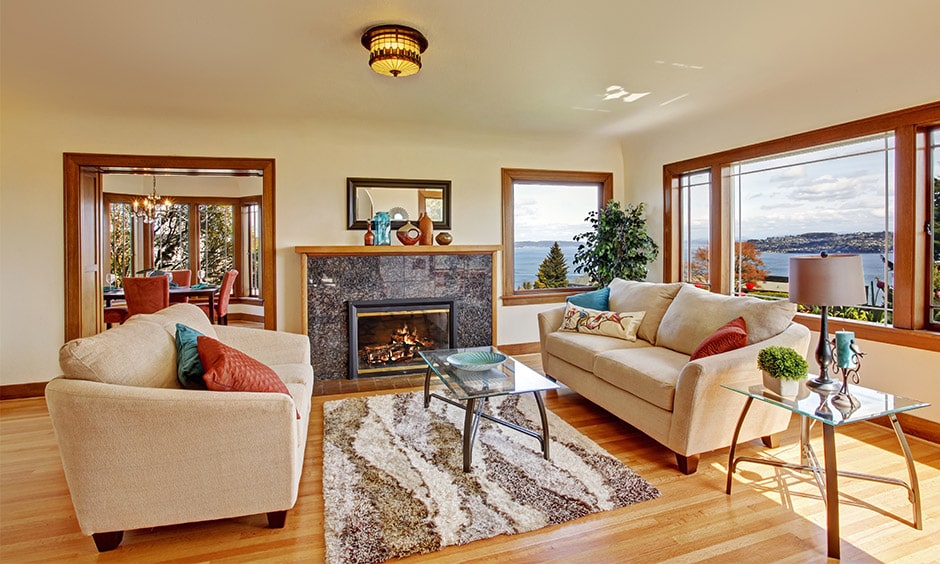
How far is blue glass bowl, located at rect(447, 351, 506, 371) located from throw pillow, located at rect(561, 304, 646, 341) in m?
1.04

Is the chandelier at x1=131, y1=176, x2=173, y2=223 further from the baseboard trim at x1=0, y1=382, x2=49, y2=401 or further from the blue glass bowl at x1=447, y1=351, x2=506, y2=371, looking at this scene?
the blue glass bowl at x1=447, y1=351, x2=506, y2=371

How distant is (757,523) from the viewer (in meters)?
2.17

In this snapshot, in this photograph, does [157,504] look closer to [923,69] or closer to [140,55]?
[140,55]

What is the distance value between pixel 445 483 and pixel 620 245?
371 centimetres

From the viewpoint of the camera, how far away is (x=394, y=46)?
2.57 metres

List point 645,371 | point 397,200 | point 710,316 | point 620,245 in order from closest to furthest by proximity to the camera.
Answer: point 645,371, point 710,316, point 397,200, point 620,245

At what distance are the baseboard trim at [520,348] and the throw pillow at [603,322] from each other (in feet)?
4.39

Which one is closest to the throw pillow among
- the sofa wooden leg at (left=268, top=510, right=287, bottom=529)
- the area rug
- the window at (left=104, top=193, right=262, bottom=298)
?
the area rug

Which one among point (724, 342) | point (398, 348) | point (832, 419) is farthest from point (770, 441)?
point (398, 348)

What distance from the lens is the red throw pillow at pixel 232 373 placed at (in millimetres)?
2068

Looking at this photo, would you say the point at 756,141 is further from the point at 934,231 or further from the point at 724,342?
the point at 724,342

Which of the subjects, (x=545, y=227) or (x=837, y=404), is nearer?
(x=837, y=404)

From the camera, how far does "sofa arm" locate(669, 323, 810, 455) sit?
8.19ft

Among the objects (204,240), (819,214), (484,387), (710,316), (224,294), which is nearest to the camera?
(484,387)
